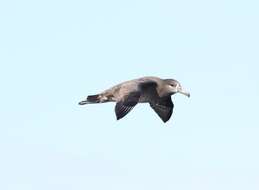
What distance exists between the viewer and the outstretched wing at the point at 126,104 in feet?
123

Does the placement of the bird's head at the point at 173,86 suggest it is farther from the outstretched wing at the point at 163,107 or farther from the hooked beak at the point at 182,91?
the outstretched wing at the point at 163,107

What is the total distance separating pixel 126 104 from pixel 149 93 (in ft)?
8.99

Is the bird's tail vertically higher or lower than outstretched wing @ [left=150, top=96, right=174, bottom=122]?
higher

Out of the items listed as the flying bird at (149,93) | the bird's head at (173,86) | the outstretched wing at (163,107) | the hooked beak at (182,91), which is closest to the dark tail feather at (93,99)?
the flying bird at (149,93)

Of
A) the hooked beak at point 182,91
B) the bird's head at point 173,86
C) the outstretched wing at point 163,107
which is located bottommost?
the outstretched wing at point 163,107

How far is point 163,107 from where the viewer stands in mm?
41562

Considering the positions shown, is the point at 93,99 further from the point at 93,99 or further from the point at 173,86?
the point at 173,86

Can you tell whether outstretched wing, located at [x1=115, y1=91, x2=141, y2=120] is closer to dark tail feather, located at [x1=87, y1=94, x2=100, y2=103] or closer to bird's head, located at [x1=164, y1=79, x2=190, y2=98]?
bird's head, located at [x1=164, y1=79, x2=190, y2=98]

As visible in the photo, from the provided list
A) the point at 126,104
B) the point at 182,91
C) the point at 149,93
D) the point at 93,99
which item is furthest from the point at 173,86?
the point at 126,104

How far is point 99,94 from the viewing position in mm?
40844

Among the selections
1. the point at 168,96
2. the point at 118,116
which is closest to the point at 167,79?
the point at 168,96

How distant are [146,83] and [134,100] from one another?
1.86 m

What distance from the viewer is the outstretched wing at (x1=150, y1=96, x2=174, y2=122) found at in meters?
41.3

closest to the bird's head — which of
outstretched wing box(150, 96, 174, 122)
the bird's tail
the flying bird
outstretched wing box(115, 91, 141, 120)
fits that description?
the flying bird
